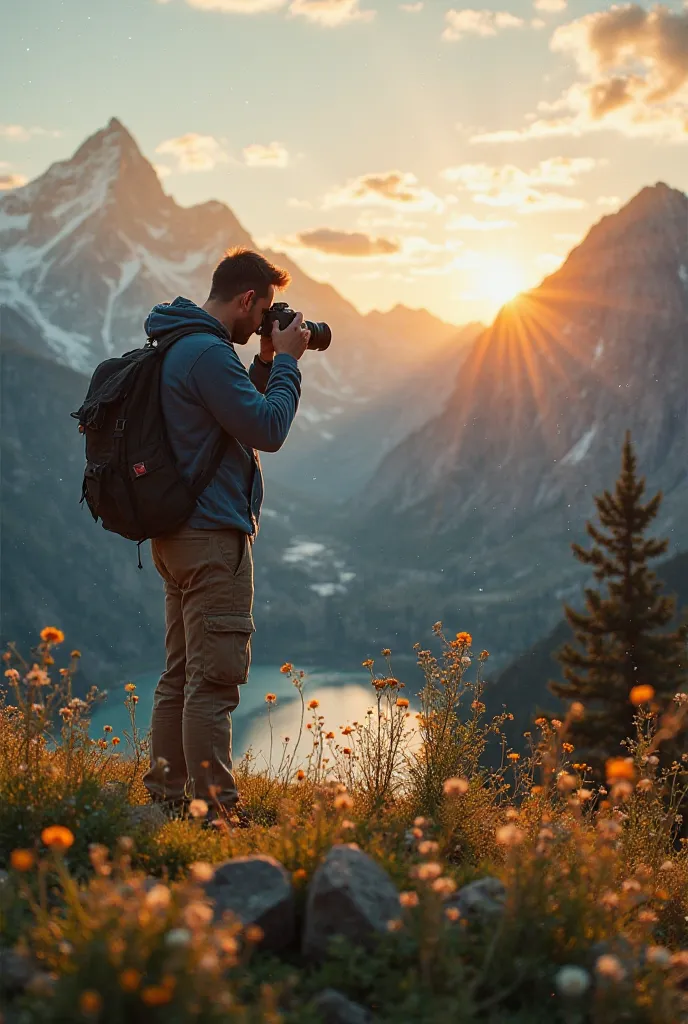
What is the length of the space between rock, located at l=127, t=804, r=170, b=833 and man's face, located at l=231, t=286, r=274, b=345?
2.25 metres

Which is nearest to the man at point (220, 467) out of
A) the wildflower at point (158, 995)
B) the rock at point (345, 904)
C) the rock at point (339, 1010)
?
the rock at point (345, 904)

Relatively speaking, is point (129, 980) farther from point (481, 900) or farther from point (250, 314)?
point (250, 314)

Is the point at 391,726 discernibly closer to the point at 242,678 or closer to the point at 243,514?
the point at 242,678

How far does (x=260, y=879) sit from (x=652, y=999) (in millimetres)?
1224

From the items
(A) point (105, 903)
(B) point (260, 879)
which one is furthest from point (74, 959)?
(B) point (260, 879)

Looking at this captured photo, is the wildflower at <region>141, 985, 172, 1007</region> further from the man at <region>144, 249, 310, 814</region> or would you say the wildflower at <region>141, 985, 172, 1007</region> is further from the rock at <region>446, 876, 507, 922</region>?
the man at <region>144, 249, 310, 814</region>

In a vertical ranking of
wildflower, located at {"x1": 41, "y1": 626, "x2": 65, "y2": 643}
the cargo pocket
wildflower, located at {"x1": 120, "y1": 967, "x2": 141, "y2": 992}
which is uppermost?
the cargo pocket

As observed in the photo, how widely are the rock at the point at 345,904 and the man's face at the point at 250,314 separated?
2.58m

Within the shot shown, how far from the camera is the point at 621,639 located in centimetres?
2195

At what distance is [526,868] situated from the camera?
2.91 meters

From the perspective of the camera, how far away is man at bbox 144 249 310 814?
426 cm

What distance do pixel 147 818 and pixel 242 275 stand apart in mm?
2559

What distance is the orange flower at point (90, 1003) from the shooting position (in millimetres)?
1730

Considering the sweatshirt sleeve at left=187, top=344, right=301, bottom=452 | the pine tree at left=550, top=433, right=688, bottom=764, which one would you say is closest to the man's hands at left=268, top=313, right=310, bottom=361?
the sweatshirt sleeve at left=187, top=344, right=301, bottom=452
